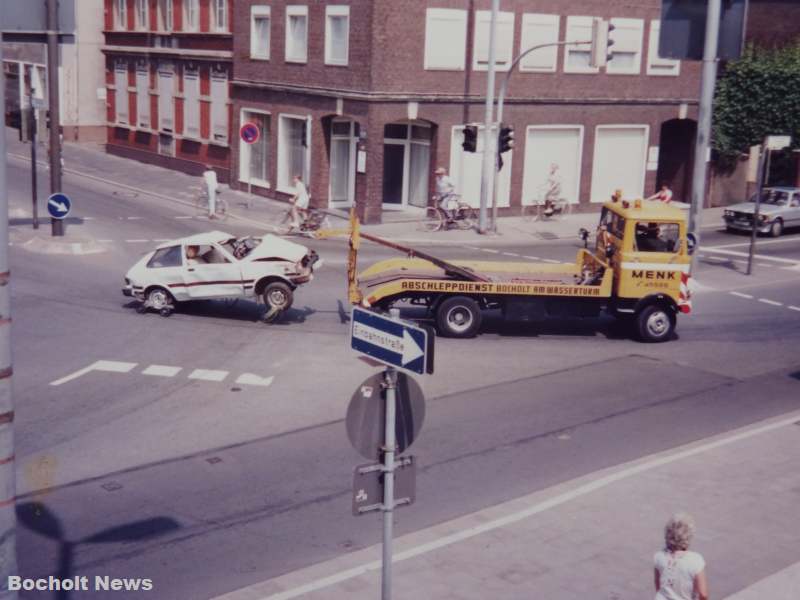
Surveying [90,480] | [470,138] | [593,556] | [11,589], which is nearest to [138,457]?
[90,480]

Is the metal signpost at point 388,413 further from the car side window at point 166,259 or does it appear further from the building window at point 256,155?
the building window at point 256,155

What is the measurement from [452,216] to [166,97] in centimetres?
1714

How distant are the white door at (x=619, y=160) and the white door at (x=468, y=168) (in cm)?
420

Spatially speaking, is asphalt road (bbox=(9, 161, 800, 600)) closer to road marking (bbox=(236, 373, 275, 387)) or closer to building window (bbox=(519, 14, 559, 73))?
road marking (bbox=(236, 373, 275, 387))

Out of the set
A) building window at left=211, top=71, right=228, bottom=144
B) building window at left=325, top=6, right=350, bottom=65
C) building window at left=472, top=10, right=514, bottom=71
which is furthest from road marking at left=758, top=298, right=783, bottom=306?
building window at left=211, top=71, right=228, bottom=144

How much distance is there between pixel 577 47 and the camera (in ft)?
119

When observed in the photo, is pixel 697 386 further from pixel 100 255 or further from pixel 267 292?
pixel 100 255

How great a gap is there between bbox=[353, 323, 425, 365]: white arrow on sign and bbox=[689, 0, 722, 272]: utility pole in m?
18.5

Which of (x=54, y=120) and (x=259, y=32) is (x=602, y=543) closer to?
(x=54, y=120)

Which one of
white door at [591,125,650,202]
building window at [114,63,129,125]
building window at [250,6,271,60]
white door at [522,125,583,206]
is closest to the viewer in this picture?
white door at [522,125,583,206]

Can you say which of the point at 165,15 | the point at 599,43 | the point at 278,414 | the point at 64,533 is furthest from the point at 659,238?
the point at 165,15

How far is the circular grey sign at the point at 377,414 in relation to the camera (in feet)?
23.3

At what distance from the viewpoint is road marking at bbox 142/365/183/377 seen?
16.2 metres

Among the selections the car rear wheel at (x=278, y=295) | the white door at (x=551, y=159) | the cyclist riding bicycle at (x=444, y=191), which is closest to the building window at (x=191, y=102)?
the cyclist riding bicycle at (x=444, y=191)
